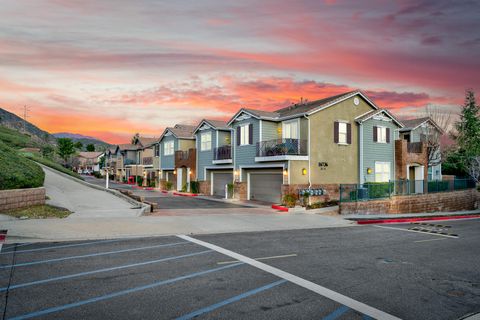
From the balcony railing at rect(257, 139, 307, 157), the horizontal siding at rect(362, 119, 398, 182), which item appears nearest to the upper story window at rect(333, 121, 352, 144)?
the horizontal siding at rect(362, 119, 398, 182)

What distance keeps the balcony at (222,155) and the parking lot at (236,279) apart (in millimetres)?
19768

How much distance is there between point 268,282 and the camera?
7.50 m

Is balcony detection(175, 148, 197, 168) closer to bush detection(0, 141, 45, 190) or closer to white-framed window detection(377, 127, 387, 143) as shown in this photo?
white-framed window detection(377, 127, 387, 143)

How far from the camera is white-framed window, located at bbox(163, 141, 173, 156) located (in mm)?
44375

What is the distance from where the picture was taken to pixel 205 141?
3662 centimetres

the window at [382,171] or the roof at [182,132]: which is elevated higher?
the roof at [182,132]

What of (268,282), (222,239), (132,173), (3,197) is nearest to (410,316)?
(268,282)

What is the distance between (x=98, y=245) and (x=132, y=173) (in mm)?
57756

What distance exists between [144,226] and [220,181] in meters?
20.8

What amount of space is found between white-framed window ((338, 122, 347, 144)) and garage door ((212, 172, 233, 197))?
10817mm

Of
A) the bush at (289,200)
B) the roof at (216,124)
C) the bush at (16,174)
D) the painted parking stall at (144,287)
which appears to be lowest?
the painted parking stall at (144,287)

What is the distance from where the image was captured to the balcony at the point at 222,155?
3187cm

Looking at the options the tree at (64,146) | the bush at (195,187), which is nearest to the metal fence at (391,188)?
the bush at (195,187)

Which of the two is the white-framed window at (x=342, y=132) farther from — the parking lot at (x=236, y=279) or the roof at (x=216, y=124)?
the parking lot at (x=236, y=279)
